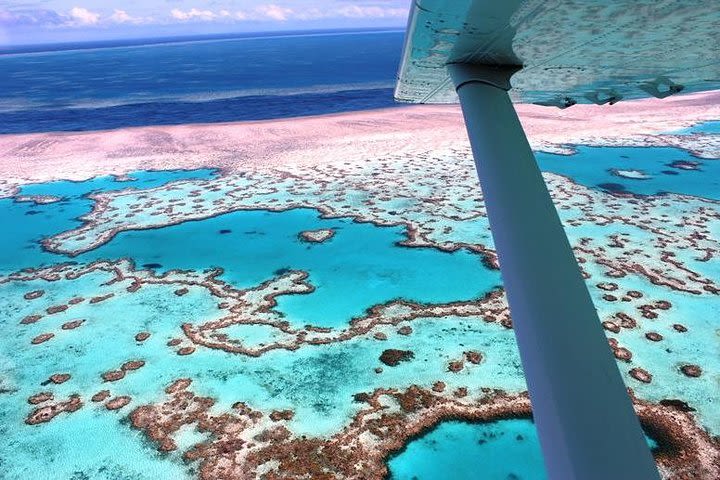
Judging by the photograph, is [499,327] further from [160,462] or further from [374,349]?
[160,462]

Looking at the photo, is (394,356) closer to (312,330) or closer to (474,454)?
(312,330)

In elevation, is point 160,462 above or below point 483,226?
below

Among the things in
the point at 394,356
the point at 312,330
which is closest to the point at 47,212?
the point at 312,330

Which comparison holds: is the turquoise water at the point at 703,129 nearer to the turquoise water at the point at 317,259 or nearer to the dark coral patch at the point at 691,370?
the turquoise water at the point at 317,259

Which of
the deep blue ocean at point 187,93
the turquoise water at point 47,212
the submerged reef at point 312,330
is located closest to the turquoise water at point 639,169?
the submerged reef at point 312,330

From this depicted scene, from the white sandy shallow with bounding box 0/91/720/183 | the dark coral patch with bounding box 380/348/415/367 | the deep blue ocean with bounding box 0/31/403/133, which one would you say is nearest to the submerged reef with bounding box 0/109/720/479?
the dark coral patch with bounding box 380/348/415/367

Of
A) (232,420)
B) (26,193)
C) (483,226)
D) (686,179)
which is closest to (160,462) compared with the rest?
(232,420)
